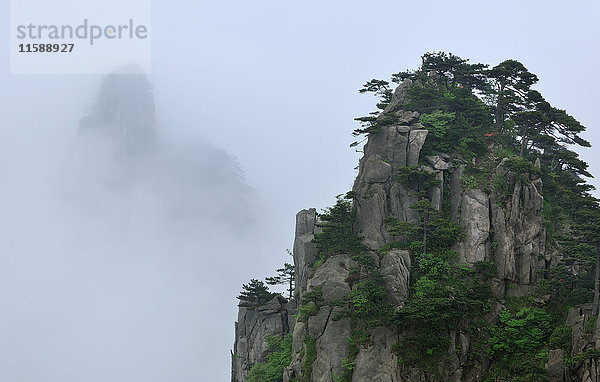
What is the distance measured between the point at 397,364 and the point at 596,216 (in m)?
17.2

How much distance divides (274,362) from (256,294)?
9.38 meters

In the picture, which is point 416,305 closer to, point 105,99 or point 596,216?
point 596,216

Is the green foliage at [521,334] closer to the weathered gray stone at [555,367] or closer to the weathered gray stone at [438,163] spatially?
the weathered gray stone at [555,367]

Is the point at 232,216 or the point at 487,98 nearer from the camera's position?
the point at 487,98

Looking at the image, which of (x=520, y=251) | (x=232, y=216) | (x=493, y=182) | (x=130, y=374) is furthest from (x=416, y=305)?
(x=232, y=216)

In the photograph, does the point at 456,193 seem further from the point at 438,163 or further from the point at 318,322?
the point at 318,322

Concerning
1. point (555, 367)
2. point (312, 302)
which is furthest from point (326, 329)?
point (555, 367)

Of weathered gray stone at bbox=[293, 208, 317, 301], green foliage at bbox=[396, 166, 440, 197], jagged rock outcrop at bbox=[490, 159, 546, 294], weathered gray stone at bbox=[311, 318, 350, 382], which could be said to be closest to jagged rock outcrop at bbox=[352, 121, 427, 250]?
green foliage at bbox=[396, 166, 440, 197]

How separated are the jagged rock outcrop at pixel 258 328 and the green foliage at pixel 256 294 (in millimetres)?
622

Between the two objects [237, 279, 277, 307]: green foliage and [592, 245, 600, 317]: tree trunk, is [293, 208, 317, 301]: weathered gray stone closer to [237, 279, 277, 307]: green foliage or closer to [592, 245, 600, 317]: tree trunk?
[237, 279, 277, 307]: green foliage

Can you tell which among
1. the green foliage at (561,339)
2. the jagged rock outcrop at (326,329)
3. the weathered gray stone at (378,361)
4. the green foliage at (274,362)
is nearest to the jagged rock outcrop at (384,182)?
the jagged rock outcrop at (326,329)

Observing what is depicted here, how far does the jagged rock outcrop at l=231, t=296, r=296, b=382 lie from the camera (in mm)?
52219

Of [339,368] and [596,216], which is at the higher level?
[596,216]

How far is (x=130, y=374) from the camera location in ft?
436
